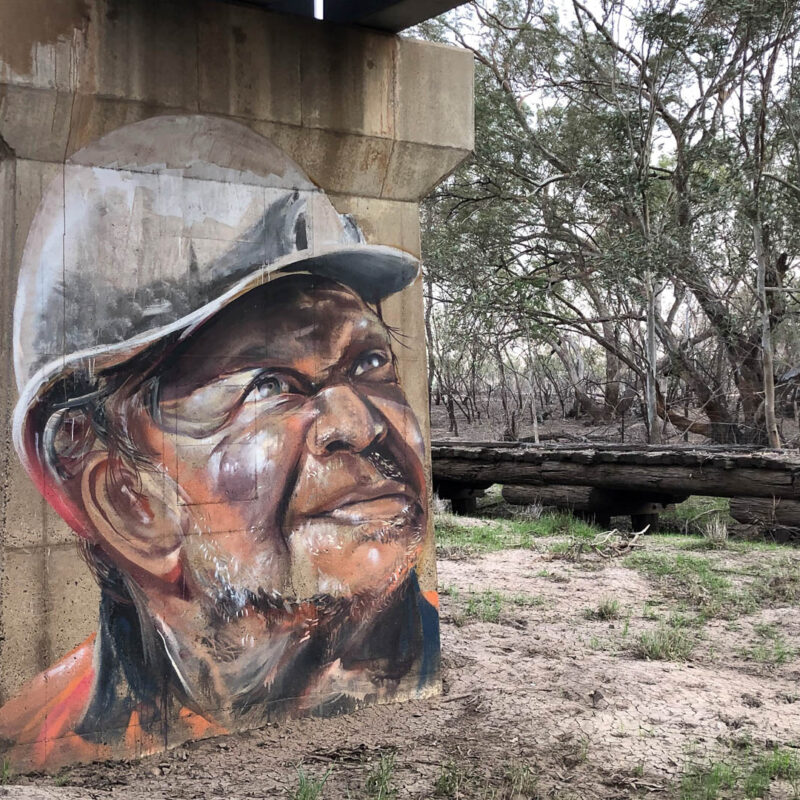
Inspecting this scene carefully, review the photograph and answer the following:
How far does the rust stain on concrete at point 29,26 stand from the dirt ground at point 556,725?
11.1 feet

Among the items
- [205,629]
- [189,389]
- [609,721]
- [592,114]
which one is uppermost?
[592,114]

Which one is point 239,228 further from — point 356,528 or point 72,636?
point 72,636

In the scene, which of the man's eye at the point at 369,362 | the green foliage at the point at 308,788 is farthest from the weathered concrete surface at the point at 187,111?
the green foliage at the point at 308,788

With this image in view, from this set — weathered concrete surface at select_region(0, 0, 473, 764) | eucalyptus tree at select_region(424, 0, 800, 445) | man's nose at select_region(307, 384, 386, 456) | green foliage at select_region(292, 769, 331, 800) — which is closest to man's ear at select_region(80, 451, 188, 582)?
weathered concrete surface at select_region(0, 0, 473, 764)

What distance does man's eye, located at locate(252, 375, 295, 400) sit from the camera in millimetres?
5434

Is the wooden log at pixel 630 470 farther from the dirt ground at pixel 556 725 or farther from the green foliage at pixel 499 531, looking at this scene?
the dirt ground at pixel 556 725

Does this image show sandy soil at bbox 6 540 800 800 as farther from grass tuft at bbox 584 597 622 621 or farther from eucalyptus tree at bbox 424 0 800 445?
eucalyptus tree at bbox 424 0 800 445

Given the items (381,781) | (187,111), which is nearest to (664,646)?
(381,781)

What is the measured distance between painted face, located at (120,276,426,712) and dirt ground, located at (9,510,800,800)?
622mm

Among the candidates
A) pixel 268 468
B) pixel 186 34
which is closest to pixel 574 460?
pixel 268 468

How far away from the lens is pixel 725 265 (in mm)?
20109

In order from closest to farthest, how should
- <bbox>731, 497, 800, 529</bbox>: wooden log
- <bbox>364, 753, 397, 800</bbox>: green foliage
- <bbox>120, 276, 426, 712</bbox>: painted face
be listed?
<bbox>364, 753, 397, 800</bbox>: green foliage → <bbox>120, 276, 426, 712</bbox>: painted face → <bbox>731, 497, 800, 529</bbox>: wooden log

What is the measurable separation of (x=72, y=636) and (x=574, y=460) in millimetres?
10368

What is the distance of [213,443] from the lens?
5.27 meters
